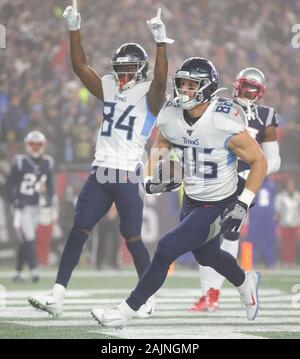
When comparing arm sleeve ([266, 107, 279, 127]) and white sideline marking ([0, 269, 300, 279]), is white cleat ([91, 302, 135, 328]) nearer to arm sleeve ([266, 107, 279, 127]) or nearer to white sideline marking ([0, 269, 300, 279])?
arm sleeve ([266, 107, 279, 127])

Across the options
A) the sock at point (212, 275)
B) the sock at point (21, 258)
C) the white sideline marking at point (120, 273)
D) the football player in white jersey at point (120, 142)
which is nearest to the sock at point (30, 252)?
the sock at point (21, 258)

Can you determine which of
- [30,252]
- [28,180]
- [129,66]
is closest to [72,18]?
[129,66]

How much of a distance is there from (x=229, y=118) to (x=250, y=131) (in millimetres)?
1460

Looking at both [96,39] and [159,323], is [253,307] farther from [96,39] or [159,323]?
[96,39]

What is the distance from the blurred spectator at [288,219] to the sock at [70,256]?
8.19 m

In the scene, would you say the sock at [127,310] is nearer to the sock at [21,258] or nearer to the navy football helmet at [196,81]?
the navy football helmet at [196,81]

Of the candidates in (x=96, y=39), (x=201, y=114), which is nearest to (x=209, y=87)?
(x=201, y=114)

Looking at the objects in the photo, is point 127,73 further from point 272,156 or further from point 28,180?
point 28,180

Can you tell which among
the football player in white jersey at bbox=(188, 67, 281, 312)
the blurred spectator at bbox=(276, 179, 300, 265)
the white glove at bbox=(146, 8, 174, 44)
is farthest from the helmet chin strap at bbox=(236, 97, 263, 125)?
the blurred spectator at bbox=(276, 179, 300, 265)

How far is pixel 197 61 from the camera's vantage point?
6.15 m

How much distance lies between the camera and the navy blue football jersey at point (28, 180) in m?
11.5

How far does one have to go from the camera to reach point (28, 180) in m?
11.6

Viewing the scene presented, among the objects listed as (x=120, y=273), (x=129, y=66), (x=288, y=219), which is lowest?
(x=120, y=273)

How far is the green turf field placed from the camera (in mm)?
5820
